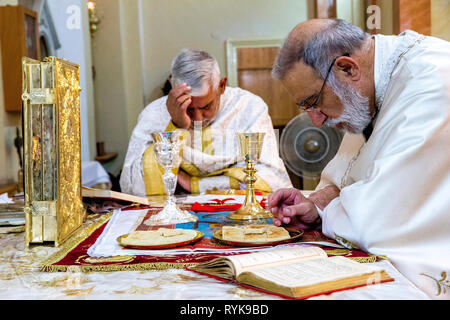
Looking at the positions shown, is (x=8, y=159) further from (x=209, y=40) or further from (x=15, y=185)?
(x=209, y=40)

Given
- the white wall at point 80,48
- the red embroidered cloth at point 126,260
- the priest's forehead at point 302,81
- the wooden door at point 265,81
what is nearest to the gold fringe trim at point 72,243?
the red embroidered cloth at point 126,260

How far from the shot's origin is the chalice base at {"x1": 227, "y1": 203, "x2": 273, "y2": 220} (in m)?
2.05

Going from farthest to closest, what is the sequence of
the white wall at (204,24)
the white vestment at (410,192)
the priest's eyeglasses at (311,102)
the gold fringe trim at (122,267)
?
the white wall at (204,24) < the priest's eyeglasses at (311,102) < the white vestment at (410,192) < the gold fringe trim at (122,267)

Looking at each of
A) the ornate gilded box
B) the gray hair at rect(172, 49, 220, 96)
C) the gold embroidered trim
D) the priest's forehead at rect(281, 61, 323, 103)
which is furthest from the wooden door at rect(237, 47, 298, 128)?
the ornate gilded box

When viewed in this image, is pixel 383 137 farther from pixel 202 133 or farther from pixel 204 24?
pixel 204 24

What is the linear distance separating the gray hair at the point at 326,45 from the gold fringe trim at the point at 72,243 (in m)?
1.04

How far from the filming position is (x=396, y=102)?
180cm

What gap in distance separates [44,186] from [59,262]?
34cm

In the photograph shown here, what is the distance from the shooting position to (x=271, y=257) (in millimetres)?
1279

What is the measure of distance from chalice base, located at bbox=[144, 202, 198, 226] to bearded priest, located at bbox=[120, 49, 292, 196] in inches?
42.2

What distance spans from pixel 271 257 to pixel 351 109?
3.57ft

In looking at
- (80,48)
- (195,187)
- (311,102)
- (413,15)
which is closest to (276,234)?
(311,102)

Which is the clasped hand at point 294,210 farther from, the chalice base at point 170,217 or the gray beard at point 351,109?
the gray beard at point 351,109

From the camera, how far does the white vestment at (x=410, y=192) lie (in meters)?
1.49
